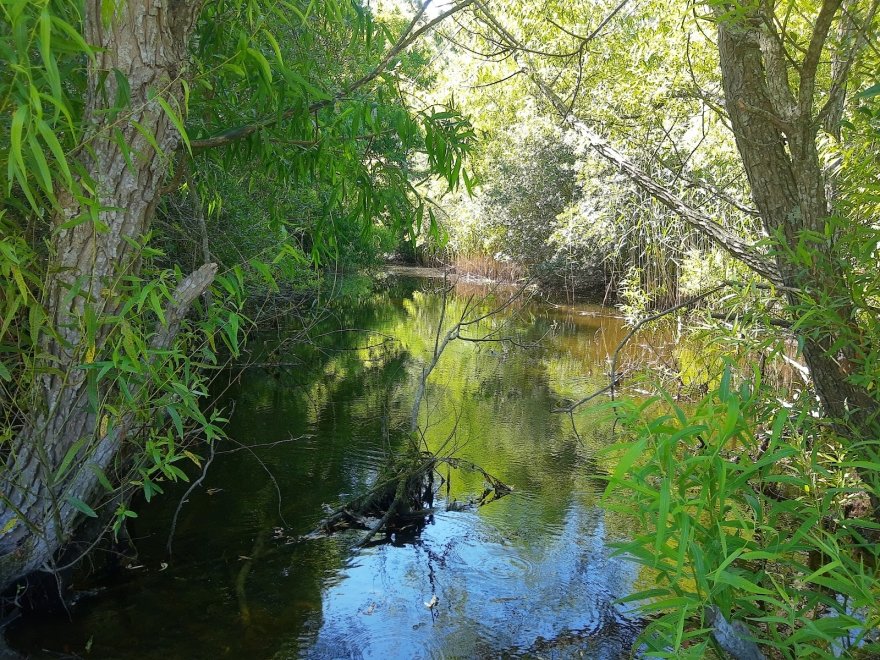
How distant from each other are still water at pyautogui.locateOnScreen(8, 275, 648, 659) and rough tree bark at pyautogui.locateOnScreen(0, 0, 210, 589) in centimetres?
104

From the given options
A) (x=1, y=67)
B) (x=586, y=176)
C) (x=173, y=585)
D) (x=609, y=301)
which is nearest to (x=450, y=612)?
(x=173, y=585)

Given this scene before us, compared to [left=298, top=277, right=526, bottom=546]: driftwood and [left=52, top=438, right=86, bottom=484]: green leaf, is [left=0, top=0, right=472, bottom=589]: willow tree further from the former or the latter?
[left=298, top=277, right=526, bottom=546]: driftwood

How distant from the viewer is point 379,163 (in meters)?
3.37

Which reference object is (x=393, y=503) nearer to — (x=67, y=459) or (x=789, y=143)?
(x=67, y=459)

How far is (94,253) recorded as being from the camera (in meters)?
2.17

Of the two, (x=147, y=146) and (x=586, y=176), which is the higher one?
(x=586, y=176)

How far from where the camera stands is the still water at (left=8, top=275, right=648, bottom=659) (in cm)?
333

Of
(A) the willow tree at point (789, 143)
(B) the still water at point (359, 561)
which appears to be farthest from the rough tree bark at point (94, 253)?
(A) the willow tree at point (789, 143)

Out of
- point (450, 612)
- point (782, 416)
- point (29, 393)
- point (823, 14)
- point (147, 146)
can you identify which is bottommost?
point (450, 612)

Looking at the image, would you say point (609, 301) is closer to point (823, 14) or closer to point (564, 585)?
point (564, 585)

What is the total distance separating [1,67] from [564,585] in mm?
3739

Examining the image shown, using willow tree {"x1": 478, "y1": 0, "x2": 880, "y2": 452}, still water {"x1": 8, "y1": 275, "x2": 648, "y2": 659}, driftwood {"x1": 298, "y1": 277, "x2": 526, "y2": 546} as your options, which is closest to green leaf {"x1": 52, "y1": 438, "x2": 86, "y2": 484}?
still water {"x1": 8, "y1": 275, "x2": 648, "y2": 659}

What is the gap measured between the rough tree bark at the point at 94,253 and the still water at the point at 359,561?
1.04m

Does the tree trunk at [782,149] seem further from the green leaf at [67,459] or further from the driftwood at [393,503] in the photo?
the green leaf at [67,459]
